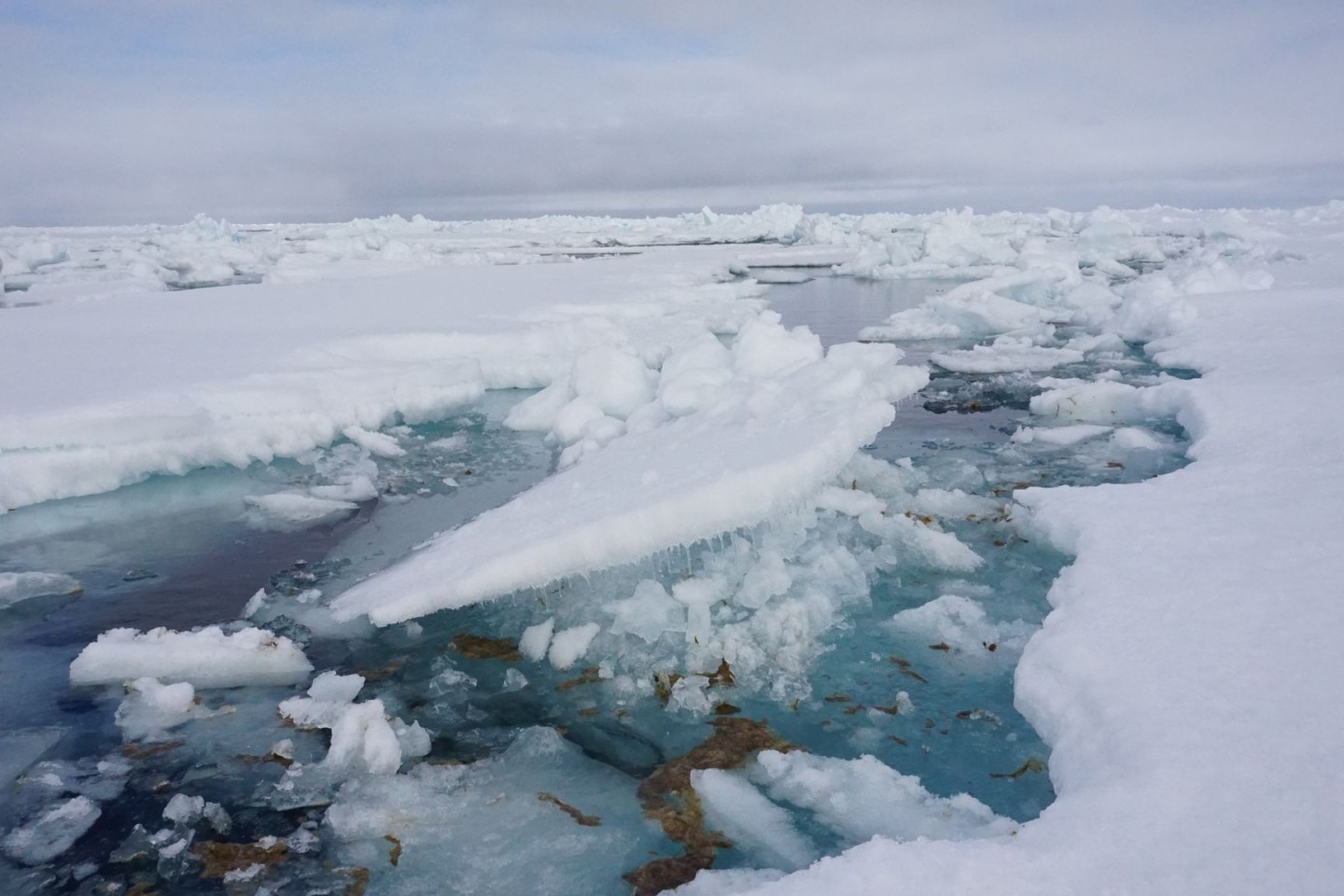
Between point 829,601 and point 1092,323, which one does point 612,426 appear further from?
point 1092,323

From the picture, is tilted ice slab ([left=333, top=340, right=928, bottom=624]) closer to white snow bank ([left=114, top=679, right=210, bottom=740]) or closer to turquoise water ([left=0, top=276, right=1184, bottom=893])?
turquoise water ([left=0, top=276, right=1184, bottom=893])

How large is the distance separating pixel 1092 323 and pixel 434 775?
13169 mm

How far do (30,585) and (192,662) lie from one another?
1817 millimetres

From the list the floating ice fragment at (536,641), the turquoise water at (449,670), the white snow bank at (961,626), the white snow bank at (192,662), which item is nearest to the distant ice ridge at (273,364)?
the turquoise water at (449,670)

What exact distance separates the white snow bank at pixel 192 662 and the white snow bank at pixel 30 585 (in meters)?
1.14

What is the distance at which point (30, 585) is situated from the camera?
197 inches

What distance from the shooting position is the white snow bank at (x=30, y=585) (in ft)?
16.1

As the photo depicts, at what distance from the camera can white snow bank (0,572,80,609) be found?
489 centimetres

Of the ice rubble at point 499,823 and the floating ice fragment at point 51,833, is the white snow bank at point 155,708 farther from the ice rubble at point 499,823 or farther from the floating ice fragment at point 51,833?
the ice rubble at point 499,823

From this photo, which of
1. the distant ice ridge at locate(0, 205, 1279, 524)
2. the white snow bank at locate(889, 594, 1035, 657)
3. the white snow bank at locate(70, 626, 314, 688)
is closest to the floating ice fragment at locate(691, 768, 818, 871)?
the white snow bank at locate(889, 594, 1035, 657)

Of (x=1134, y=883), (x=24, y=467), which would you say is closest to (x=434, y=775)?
(x=1134, y=883)

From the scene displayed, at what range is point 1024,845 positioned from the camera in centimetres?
217

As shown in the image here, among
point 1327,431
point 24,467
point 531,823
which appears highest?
point 1327,431

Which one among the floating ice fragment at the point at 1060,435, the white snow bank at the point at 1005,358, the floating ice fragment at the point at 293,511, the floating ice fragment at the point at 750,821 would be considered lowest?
the floating ice fragment at the point at 750,821
